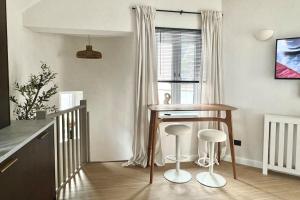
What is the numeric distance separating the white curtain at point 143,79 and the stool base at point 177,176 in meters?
0.46

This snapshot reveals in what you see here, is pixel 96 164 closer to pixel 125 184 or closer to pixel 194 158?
pixel 125 184

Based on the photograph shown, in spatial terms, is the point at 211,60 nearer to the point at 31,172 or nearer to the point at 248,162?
the point at 248,162

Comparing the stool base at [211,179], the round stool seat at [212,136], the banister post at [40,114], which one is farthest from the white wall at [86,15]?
the stool base at [211,179]

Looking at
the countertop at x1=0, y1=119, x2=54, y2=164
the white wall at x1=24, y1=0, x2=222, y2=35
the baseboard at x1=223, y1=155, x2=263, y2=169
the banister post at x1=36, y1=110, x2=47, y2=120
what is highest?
the white wall at x1=24, y1=0, x2=222, y2=35

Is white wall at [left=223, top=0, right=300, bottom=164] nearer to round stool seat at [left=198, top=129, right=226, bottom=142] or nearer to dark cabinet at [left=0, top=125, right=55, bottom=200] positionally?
round stool seat at [left=198, top=129, right=226, bottom=142]

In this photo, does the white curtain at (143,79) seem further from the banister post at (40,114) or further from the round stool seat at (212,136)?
the banister post at (40,114)

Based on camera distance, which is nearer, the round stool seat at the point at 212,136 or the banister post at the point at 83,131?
the round stool seat at the point at 212,136

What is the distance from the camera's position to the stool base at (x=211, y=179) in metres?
3.02

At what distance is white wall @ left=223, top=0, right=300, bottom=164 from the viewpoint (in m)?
3.32

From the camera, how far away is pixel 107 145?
4898mm

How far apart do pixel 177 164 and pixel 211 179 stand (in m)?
0.47

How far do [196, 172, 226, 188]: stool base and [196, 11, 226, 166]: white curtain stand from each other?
24.5 inches

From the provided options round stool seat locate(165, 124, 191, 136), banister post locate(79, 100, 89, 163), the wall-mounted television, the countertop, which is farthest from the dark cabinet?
round stool seat locate(165, 124, 191, 136)

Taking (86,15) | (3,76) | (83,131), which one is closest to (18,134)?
(3,76)
